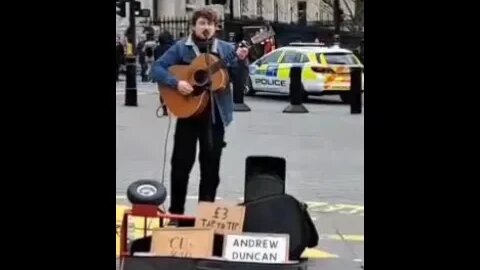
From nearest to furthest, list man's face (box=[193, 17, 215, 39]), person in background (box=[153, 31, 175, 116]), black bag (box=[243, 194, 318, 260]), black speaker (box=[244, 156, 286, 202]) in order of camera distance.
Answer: black bag (box=[243, 194, 318, 260]) < black speaker (box=[244, 156, 286, 202]) < man's face (box=[193, 17, 215, 39]) < person in background (box=[153, 31, 175, 116])

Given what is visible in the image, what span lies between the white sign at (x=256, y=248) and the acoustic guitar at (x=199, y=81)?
0.75m

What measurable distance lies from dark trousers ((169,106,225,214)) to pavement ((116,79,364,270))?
7 centimetres

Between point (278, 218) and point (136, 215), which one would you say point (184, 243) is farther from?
point (278, 218)

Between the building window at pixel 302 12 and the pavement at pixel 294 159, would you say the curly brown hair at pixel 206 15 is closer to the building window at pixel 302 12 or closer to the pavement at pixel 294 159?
the building window at pixel 302 12

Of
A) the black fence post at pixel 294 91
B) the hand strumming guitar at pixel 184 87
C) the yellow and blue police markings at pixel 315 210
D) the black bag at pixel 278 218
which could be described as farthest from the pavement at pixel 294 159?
the black bag at pixel 278 218

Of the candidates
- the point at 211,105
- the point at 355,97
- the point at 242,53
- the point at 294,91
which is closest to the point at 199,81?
the point at 211,105

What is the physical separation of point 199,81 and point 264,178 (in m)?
0.59

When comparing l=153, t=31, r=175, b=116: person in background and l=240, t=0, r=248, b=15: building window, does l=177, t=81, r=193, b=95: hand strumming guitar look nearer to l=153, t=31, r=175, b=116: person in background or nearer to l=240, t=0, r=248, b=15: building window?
l=153, t=31, r=175, b=116: person in background

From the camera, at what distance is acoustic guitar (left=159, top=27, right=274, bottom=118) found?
4.96 m

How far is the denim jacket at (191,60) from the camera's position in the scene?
496cm

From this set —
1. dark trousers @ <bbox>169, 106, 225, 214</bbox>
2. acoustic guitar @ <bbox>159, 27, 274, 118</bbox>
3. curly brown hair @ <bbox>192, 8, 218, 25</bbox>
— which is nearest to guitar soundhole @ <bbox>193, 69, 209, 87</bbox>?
acoustic guitar @ <bbox>159, 27, 274, 118</bbox>

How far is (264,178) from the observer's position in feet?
15.9
